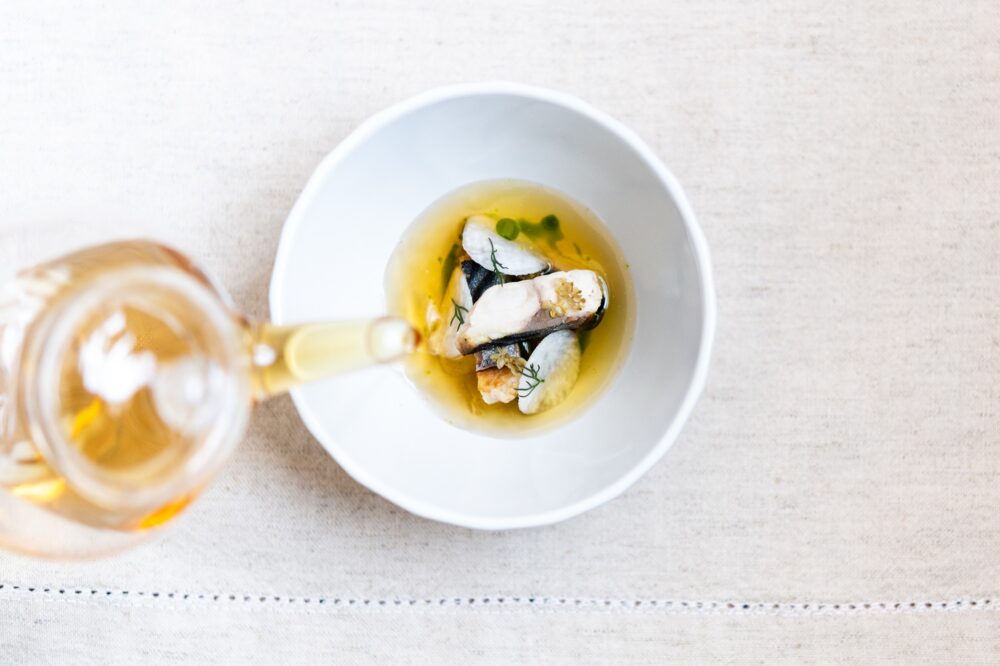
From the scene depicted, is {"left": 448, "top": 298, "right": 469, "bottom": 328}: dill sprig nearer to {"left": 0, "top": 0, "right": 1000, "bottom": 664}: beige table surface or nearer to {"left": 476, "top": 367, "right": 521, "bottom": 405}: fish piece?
{"left": 476, "top": 367, "right": 521, "bottom": 405}: fish piece

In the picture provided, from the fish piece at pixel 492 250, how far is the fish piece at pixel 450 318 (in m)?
0.02

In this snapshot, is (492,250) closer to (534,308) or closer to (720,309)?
(534,308)

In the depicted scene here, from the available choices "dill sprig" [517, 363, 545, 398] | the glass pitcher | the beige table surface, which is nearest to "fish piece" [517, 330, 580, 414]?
"dill sprig" [517, 363, 545, 398]

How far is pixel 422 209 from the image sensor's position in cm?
75

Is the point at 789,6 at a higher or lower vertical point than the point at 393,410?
higher

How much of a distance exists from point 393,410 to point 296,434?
10 cm

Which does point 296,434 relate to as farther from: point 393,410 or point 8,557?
point 8,557

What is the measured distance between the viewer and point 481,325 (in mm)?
738

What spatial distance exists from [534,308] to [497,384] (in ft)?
0.23

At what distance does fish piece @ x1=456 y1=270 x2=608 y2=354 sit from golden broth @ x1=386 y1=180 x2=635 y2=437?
23mm

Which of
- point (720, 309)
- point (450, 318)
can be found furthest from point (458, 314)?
point (720, 309)

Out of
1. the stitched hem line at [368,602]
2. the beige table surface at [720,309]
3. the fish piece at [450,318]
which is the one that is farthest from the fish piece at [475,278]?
the stitched hem line at [368,602]

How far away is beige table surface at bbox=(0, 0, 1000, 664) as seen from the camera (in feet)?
2.48

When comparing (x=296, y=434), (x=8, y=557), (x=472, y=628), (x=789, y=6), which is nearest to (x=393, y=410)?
(x=296, y=434)
